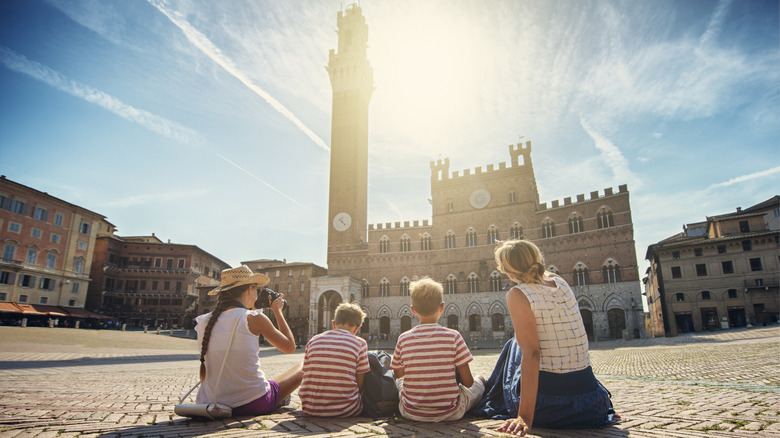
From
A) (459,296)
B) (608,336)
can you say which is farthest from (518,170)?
(608,336)

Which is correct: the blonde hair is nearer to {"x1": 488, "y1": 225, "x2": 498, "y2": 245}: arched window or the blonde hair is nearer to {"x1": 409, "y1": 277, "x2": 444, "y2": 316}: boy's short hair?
{"x1": 409, "y1": 277, "x2": 444, "y2": 316}: boy's short hair

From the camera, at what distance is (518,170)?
34875mm

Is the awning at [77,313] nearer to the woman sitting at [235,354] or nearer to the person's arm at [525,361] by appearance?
the woman sitting at [235,354]

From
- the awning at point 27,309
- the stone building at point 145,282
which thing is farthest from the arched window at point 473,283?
the awning at point 27,309

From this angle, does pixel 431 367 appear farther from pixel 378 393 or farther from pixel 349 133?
pixel 349 133

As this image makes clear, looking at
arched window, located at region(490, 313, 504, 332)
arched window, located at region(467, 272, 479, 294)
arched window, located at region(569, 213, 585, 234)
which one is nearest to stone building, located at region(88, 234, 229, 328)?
arched window, located at region(467, 272, 479, 294)

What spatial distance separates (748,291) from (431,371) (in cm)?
3816

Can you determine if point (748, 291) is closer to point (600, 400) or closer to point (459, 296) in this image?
point (459, 296)

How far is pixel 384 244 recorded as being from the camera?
126 feet

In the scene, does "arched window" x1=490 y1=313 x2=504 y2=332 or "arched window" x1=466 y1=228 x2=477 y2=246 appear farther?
"arched window" x1=466 y1=228 x2=477 y2=246

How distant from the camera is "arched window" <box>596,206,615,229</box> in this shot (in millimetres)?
30000

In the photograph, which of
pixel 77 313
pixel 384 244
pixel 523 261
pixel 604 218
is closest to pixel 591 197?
pixel 604 218

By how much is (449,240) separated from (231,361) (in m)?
33.9

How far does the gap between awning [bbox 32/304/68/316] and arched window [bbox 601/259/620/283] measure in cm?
4478
